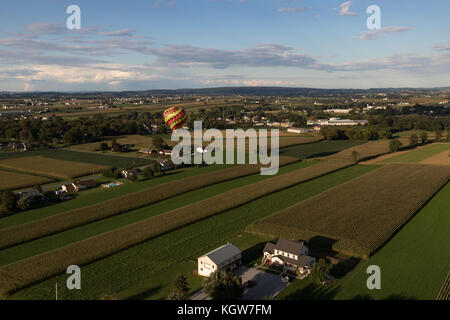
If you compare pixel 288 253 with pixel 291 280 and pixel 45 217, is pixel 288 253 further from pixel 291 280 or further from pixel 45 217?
pixel 45 217

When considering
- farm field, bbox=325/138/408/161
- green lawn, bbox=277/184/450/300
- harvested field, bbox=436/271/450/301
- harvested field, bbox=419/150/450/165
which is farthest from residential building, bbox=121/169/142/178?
harvested field, bbox=419/150/450/165

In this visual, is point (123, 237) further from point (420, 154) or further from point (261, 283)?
point (420, 154)

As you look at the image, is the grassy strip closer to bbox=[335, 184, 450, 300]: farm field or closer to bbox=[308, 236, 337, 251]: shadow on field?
bbox=[308, 236, 337, 251]: shadow on field

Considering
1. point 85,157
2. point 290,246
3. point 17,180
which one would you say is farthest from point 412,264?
point 85,157

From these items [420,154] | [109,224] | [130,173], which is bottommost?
[109,224]

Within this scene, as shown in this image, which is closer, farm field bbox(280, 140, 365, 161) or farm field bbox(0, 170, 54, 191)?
farm field bbox(0, 170, 54, 191)

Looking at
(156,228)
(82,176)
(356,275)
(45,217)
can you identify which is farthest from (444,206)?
(82,176)
